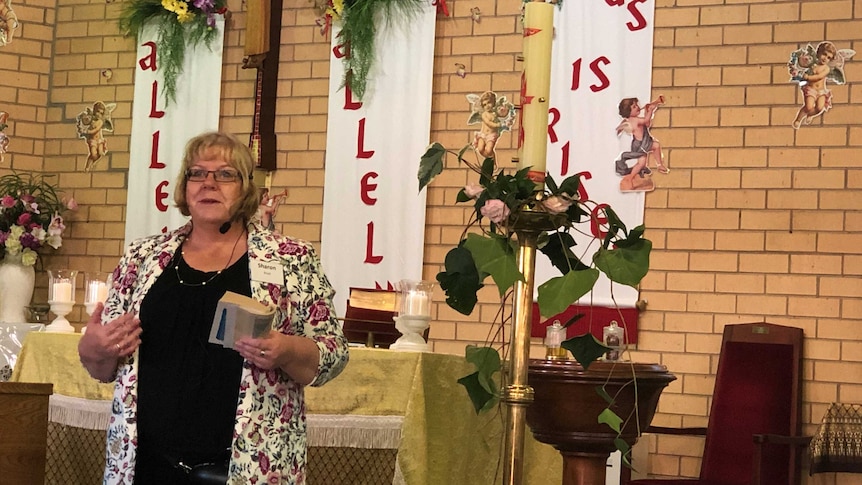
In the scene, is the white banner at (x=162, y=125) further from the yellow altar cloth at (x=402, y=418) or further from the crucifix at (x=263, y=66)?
the yellow altar cloth at (x=402, y=418)

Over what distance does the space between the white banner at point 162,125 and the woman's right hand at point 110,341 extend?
3.60 meters

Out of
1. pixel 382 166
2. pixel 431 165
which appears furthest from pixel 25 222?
pixel 431 165

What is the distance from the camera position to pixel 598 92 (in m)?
5.26

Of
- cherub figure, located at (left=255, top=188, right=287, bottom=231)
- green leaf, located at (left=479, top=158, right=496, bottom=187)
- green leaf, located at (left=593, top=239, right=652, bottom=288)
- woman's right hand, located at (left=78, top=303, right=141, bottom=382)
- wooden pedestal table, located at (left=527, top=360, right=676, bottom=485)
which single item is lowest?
wooden pedestal table, located at (left=527, top=360, right=676, bottom=485)

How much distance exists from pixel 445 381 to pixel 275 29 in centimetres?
298

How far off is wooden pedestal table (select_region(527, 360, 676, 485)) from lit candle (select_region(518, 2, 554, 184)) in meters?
0.63

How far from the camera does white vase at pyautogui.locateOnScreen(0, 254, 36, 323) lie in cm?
518

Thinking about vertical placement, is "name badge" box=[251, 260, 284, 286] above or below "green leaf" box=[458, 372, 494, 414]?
above

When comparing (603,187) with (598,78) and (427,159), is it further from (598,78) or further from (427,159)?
(427,159)

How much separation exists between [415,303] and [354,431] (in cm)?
45

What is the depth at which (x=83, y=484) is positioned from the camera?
3605 millimetres

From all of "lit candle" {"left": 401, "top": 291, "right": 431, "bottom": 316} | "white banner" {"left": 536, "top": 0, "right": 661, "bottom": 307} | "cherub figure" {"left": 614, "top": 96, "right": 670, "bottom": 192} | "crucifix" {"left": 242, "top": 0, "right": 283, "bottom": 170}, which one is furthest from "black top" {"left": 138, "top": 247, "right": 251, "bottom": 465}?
"crucifix" {"left": 242, "top": 0, "right": 283, "bottom": 170}

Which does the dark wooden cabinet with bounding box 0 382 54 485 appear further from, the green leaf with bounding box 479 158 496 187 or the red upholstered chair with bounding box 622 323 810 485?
the red upholstered chair with bounding box 622 323 810 485

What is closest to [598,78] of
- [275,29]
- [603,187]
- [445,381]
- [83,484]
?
[603,187]
